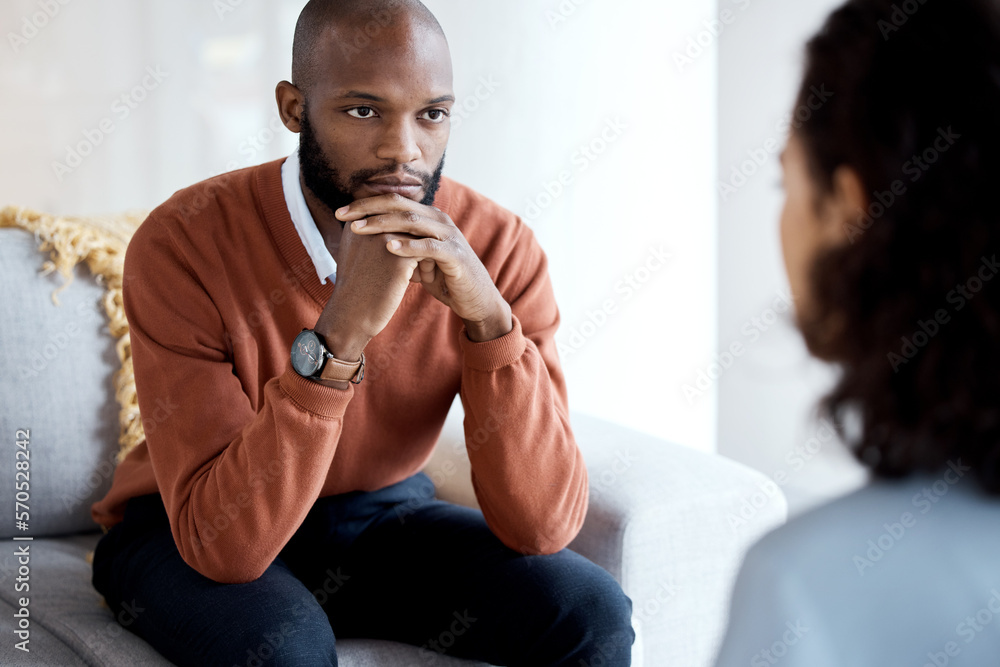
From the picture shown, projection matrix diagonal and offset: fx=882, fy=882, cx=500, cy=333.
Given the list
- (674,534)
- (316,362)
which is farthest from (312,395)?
(674,534)

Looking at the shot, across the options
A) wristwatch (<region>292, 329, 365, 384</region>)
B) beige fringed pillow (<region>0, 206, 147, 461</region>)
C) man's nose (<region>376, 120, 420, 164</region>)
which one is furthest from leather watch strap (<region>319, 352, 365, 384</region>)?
beige fringed pillow (<region>0, 206, 147, 461</region>)

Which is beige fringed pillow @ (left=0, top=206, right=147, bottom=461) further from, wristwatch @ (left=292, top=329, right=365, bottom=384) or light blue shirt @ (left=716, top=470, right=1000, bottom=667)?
light blue shirt @ (left=716, top=470, right=1000, bottom=667)

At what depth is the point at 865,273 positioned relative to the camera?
21.9 inches

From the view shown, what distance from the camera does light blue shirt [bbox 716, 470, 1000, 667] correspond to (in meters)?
0.48

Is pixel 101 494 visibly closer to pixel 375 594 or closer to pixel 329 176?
pixel 375 594

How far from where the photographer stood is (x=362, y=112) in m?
1.15

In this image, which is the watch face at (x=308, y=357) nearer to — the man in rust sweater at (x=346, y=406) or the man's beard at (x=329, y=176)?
→ the man in rust sweater at (x=346, y=406)

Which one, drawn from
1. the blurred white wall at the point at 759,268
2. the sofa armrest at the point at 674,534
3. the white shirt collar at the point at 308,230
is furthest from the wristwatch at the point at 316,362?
the blurred white wall at the point at 759,268

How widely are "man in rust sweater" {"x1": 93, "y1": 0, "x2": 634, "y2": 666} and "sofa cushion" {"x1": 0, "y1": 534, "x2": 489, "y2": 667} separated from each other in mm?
34

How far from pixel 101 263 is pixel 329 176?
56cm

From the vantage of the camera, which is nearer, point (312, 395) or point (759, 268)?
point (312, 395)

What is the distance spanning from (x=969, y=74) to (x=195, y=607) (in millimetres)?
954

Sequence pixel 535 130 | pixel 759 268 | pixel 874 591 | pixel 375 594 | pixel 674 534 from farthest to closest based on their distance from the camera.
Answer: pixel 759 268, pixel 535 130, pixel 674 534, pixel 375 594, pixel 874 591

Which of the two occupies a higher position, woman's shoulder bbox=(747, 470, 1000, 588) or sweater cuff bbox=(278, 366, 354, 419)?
woman's shoulder bbox=(747, 470, 1000, 588)
